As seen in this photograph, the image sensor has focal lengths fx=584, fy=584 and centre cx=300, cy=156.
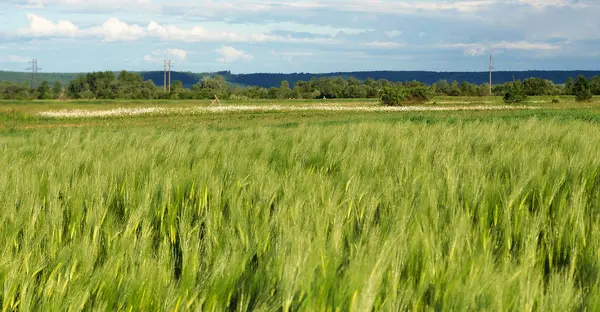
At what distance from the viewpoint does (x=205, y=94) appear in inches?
3314

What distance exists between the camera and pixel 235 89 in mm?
98562

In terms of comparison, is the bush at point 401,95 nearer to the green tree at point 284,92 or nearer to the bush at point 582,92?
the bush at point 582,92

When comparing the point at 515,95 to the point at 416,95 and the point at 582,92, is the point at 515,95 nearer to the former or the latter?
the point at 582,92

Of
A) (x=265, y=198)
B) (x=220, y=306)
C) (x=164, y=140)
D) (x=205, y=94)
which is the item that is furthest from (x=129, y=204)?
(x=205, y=94)

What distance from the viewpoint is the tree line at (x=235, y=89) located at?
286ft

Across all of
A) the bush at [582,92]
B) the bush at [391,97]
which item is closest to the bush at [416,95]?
the bush at [391,97]

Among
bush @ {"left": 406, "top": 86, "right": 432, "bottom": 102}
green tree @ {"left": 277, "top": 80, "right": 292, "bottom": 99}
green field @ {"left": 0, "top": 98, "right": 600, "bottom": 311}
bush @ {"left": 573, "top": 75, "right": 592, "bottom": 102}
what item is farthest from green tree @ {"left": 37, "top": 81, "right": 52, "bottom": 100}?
green field @ {"left": 0, "top": 98, "right": 600, "bottom": 311}

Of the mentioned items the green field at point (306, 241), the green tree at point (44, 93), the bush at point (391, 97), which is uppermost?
the green tree at point (44, 93)

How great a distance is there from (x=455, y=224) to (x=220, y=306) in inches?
41.2

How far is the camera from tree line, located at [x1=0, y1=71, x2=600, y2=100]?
286 feet

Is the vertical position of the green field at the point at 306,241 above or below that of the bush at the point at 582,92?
below

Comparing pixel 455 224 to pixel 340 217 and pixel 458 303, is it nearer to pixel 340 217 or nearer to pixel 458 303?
pixel 340 217

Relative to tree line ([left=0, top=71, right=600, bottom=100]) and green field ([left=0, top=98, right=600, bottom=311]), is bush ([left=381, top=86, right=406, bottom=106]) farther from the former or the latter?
green field ([left=0, top=98, right=600, bottom=311])

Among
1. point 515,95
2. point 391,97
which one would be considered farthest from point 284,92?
point 515,95
